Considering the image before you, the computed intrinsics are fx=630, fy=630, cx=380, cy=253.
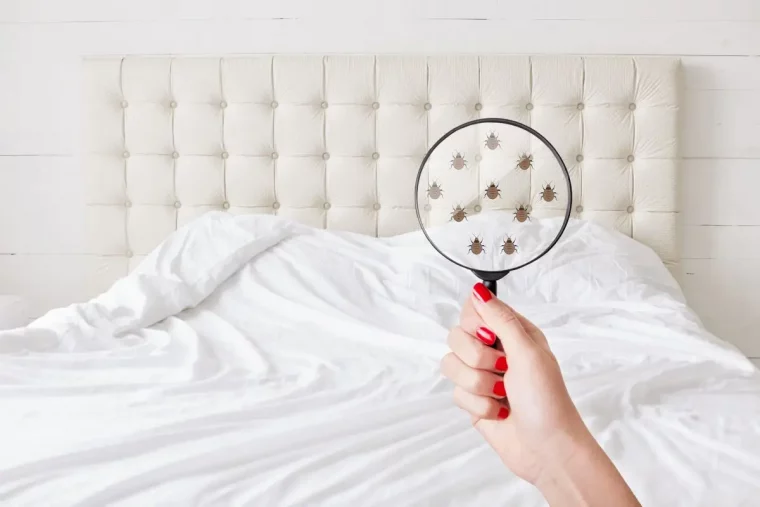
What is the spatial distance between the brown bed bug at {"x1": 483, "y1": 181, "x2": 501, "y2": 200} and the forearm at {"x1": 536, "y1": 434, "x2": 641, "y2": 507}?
0.28 meters

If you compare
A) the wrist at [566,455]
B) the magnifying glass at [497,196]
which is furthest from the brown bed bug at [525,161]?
the wrist at [566,455]

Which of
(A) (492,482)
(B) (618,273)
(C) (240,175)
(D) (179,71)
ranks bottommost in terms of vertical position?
(A) (492,482)

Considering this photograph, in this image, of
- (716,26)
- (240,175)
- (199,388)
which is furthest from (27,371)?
(716,26)

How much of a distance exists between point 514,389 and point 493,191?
0.23m

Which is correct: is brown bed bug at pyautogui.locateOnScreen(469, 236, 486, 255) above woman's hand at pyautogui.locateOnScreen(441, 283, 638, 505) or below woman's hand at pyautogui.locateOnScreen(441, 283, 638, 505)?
above

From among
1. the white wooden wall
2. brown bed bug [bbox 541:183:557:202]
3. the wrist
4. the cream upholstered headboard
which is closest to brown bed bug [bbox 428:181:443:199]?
brown bed bug [bbox 541:183:557:202]

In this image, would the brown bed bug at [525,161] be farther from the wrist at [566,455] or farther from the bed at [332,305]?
the wrist at [566,455]

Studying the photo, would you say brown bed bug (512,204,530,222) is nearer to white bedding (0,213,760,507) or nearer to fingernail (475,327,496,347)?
fingernail (475,327,496,347)

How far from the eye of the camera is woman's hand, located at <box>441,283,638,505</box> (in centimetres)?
57

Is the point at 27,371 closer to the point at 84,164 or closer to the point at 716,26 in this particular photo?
the point at 84,164

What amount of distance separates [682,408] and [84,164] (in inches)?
71.5

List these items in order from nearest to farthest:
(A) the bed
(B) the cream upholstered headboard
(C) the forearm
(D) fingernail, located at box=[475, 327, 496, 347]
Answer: (C) the forearm, (D) fingernail, located at box=[475, 327, 496, 347], (A) the bed, (B) the cream upholstered headboard

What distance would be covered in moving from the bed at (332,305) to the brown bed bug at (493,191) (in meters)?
0.02

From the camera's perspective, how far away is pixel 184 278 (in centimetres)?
154
